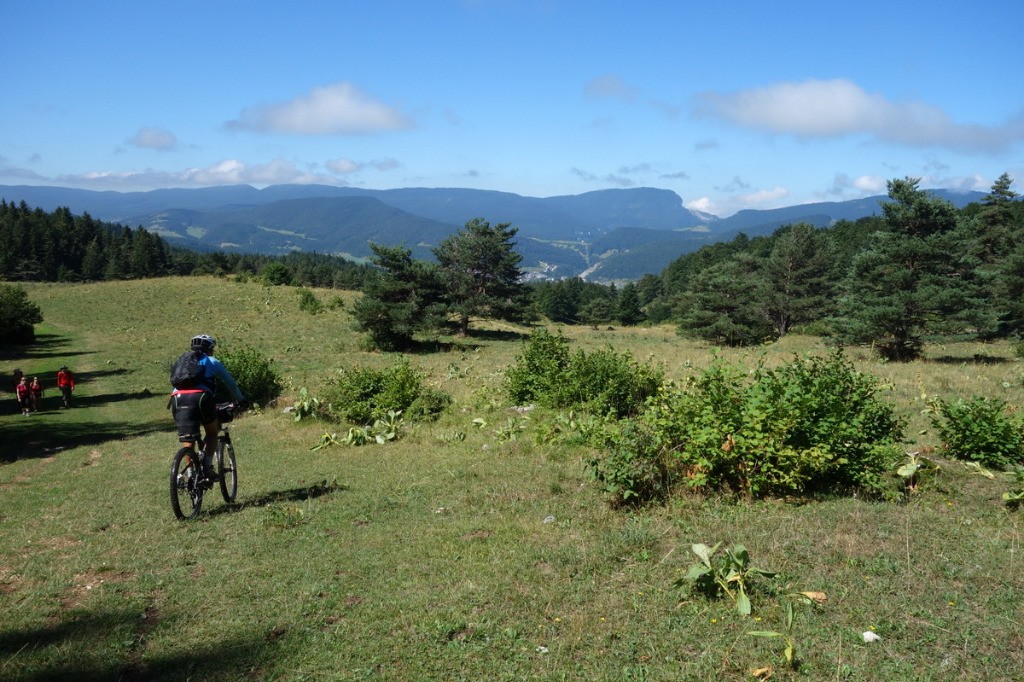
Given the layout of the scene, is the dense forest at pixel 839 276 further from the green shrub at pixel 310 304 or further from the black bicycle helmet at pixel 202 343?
the black bicycle helmet at pixel 202 343

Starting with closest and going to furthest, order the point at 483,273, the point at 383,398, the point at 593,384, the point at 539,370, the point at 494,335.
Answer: the point at 593,384 < the point at 383,398 < the point at 539,370 < the point at 483,273 < the point at 494,335

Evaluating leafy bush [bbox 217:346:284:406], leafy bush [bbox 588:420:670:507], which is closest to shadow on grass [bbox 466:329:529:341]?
leafy bush [bbox 217:346:284:406]

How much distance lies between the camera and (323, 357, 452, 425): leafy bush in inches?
601

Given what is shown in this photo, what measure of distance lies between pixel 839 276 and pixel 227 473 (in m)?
73.5

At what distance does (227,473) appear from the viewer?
841cm

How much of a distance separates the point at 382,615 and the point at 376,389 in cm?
1172

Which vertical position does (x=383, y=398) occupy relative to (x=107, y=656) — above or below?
below

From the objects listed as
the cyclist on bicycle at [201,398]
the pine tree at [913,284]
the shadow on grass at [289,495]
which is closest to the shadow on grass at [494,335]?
the pine tree at [913,284]

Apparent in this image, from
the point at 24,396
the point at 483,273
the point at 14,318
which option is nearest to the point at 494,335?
the point at 483,273

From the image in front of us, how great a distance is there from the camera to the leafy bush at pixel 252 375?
1878cm

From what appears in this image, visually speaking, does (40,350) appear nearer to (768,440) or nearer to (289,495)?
(289,495)

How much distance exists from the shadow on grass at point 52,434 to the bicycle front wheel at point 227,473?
27.2ft

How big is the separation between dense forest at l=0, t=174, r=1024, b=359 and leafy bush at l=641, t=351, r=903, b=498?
7.34 m

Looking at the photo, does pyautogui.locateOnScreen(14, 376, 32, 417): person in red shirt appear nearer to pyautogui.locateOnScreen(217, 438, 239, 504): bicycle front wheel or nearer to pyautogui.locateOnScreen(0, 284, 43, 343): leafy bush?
pyautogui.locateOnScreen(217, 438, 239, 504): bicycle front wheel
